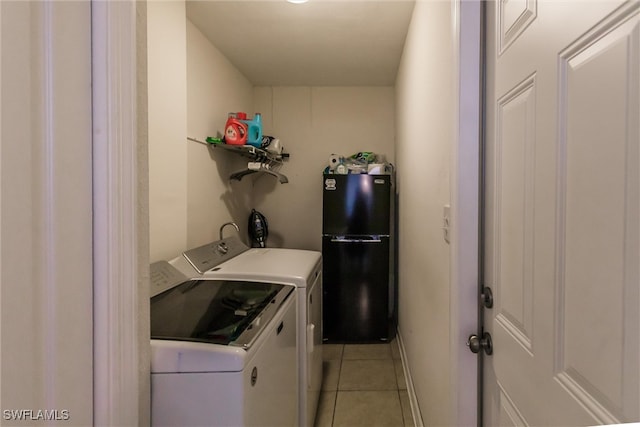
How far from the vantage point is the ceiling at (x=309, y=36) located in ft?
6.85

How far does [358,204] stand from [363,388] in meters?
1.48

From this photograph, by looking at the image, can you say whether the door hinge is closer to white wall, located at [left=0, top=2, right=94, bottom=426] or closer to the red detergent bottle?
white wall, located at [left=0, top=2, right=94, bottom=426]

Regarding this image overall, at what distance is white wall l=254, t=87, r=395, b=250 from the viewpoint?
353 cm

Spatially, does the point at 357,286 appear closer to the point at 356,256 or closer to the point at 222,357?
the point at 356,256

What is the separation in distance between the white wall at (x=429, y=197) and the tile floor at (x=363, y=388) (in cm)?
23

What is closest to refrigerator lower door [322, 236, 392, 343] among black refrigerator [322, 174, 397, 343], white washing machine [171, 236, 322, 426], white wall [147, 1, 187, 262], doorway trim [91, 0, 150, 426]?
black refrigerator [322, 174, 397, 343]

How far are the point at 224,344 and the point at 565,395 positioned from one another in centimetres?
80

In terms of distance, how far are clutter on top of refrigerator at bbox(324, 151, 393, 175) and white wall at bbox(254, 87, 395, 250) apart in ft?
0.64

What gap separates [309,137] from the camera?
357cm

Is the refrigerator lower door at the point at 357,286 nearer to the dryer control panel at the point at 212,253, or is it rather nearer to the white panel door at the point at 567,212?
the dryer control panel at the point at 212,253

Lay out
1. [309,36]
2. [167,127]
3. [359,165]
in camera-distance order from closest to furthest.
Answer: [167,127] → [309,36] → [359,165]

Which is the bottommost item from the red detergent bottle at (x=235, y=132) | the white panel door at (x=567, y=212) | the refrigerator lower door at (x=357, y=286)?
the refrigerator lower door at (x=357, y=286)

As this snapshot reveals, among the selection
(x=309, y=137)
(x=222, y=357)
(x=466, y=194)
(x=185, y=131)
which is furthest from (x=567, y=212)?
(x=309, y=137)

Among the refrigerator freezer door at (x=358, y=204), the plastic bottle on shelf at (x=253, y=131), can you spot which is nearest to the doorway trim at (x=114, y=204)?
the plastic bottle on shelf at (x=253, y=131)
